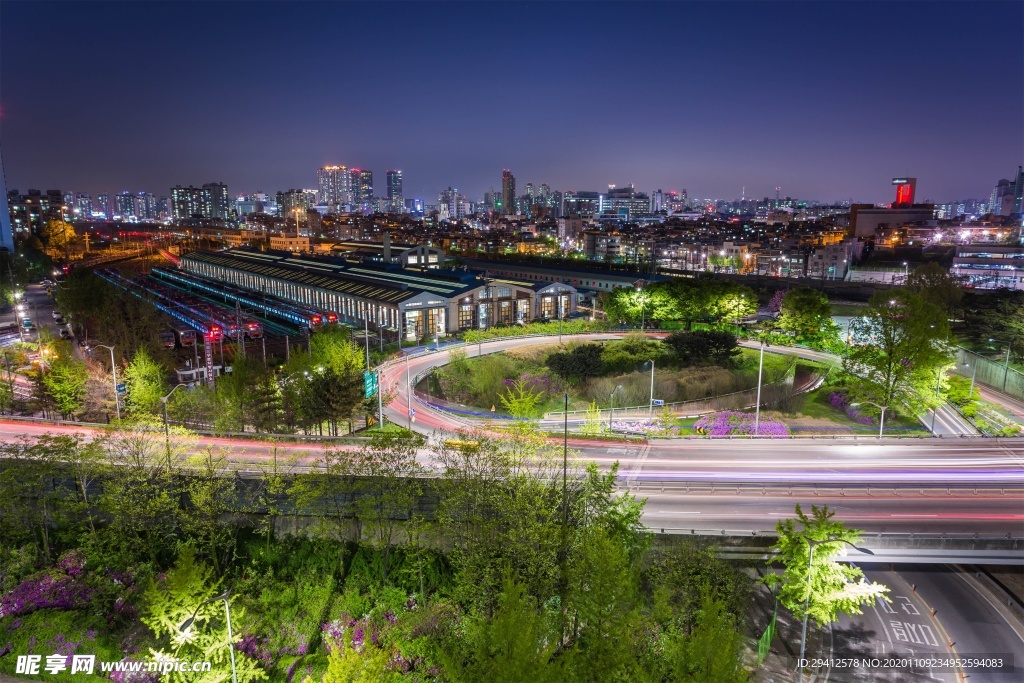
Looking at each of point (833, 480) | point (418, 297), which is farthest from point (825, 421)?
point (418, 297)

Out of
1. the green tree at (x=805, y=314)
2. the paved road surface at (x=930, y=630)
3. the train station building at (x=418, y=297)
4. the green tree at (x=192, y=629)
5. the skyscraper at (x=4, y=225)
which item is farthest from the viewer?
the skyscraper at (x=4, y=225)

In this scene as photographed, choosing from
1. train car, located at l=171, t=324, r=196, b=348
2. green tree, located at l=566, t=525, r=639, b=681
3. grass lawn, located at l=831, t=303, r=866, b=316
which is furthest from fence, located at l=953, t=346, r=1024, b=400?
train car, located at l=171, t=324, r=196, b=348

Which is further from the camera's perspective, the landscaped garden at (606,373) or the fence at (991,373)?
the landscaped garden at (606,373)

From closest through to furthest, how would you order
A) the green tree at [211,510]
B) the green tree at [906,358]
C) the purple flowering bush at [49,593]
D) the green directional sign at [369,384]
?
the purple flowering bush at [49,593]
the green tree at [211,510]
the green directional sign at [369,384]
the green tree at [906,358]

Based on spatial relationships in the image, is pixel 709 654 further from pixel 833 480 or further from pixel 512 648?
pixel 833 480

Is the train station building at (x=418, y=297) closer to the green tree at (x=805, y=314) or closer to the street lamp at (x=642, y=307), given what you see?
the street lamp at (x=642, y=307)

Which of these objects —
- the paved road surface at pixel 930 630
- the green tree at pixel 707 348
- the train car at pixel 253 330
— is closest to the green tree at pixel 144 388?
the train car at pixel 253 330
